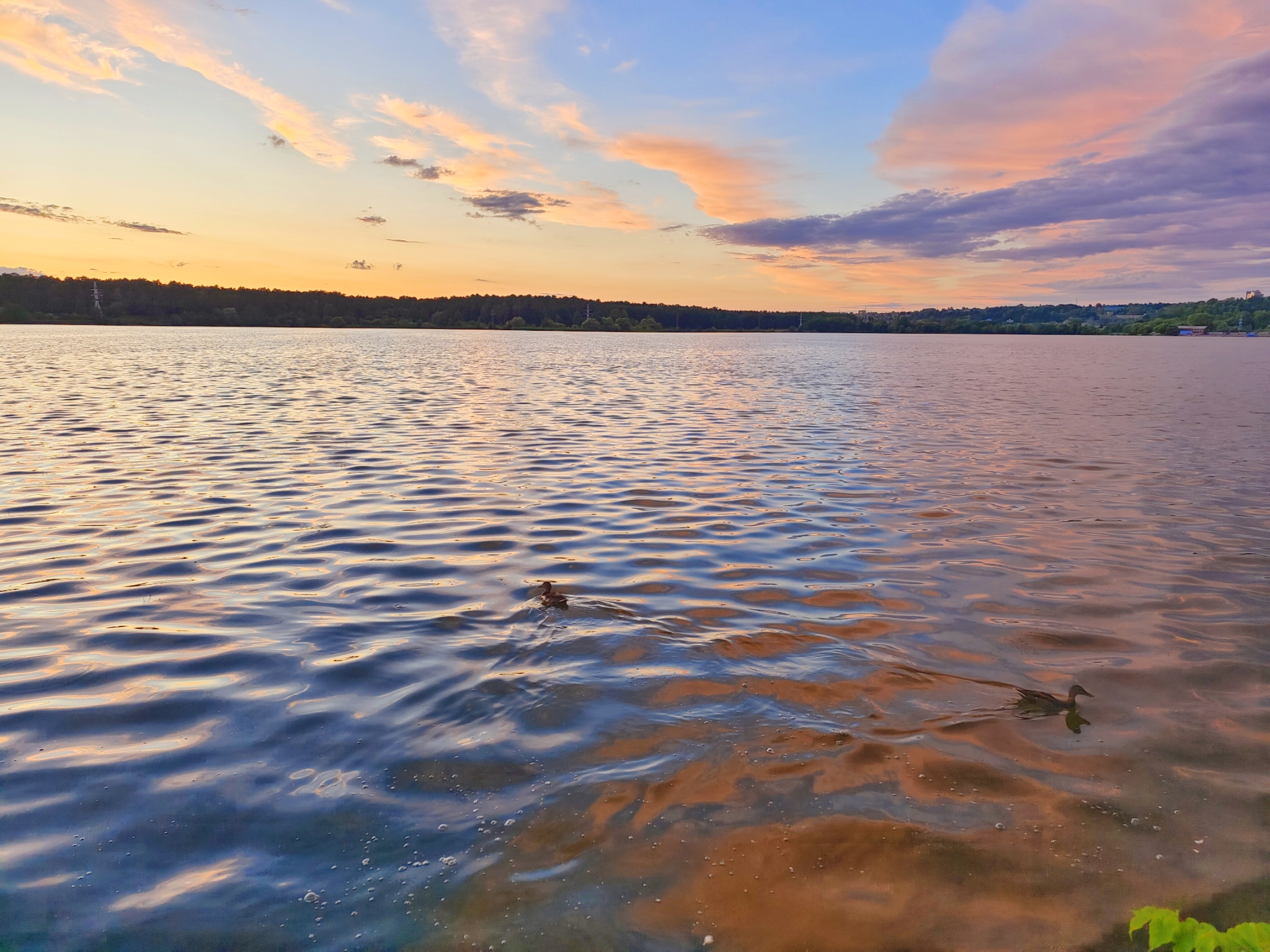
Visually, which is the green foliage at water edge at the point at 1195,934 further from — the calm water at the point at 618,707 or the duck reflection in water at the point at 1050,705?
the duck reflection in water at the point at 1050,705

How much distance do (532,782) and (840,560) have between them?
5.57 m

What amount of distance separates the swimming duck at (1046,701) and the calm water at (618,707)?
0.11 metres

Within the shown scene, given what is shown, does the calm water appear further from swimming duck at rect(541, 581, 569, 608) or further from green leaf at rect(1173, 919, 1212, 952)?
green leaf at rect(1173, 919, 1212, 952)

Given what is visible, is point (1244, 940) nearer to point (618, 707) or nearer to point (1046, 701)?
point (1046, 701)

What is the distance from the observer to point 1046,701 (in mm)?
5430

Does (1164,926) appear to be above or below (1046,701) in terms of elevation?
above

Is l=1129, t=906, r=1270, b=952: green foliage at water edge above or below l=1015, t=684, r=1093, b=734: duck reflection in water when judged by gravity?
above

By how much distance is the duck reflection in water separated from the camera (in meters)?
5.23

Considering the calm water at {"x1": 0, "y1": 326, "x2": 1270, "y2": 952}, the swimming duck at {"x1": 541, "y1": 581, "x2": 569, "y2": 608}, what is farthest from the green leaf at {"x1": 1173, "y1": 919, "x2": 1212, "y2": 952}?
the swimming duck at {"x1": 541, "y1": 581, "x2": 569, "y2": 608}

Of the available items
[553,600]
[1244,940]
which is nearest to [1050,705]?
[1244,940]

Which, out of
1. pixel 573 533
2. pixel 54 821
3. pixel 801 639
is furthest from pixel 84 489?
pixel 801 639

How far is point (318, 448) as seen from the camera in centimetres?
1616

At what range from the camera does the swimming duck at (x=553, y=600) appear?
728 centimetres

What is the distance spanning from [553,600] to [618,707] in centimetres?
215
